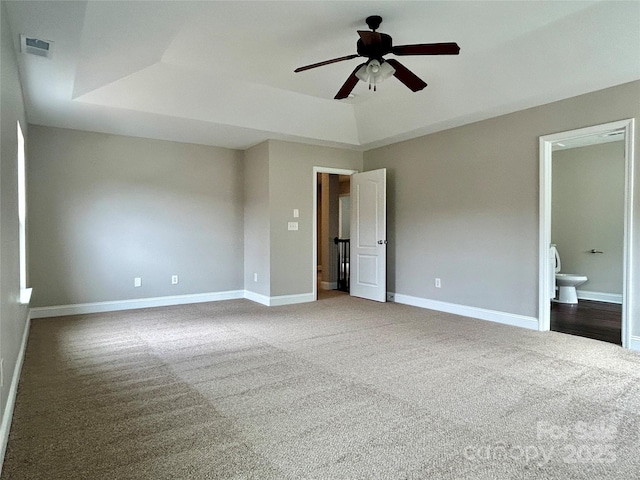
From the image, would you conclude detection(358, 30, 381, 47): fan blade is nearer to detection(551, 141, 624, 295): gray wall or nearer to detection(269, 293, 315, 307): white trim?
detection(269, 293, 315, 307): white trim

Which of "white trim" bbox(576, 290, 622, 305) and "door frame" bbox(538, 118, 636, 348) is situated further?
"white trim" bbox(576, 290, 622, 305)

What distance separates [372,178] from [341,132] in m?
0.85

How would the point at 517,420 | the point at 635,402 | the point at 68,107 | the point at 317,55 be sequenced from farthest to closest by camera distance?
1. the point at 68,107
2. the point at 317,55
3. the point at 635,402
4. the point at 517,420

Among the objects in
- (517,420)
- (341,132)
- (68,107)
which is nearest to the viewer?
(517,420)

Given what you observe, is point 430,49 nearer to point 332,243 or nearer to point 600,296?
point 332,243

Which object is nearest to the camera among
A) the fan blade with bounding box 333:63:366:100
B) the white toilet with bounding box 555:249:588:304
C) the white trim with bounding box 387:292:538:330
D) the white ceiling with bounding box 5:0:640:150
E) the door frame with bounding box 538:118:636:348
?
the white ceiling with bounding box 5:0:640:150

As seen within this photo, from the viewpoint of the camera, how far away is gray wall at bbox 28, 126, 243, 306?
16.5 feet

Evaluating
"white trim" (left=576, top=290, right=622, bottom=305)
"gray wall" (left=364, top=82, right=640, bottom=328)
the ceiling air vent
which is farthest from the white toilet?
the ceiling air vent

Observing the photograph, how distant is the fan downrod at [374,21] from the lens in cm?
324

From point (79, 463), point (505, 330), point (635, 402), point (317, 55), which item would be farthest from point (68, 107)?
point (635, 402)

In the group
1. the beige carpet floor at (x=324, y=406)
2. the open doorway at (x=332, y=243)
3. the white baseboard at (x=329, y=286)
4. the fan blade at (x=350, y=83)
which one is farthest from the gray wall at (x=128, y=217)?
the fan blade at (x=350, y=83)

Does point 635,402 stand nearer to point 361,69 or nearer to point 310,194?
point 361,69

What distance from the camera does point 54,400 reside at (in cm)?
255

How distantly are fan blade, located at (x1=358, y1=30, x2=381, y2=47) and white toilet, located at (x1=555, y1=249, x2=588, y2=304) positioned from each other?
16.0 ft
